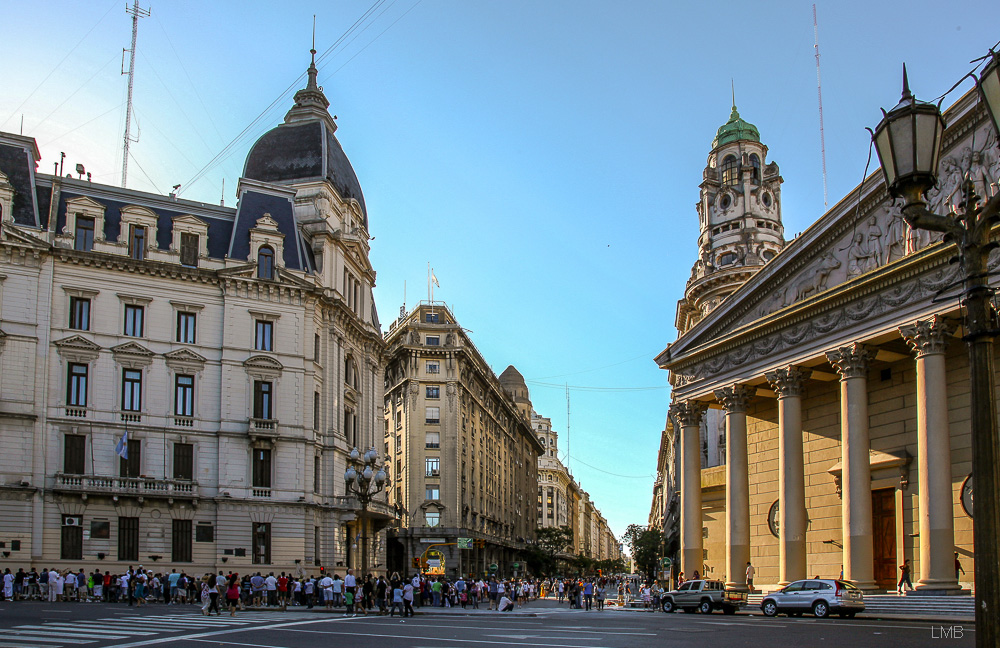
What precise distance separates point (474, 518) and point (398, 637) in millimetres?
67801

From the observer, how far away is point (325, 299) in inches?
2133

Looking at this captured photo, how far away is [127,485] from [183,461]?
3.10m

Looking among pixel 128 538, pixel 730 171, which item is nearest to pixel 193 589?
pixel 128 538

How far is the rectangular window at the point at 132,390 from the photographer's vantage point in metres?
47.5

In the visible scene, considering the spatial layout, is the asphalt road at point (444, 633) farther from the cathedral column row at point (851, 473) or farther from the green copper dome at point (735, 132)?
the green copper dome at point (735, 132)

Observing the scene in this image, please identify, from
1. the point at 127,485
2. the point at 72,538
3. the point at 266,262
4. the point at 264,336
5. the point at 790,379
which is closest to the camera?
the point at 790,379

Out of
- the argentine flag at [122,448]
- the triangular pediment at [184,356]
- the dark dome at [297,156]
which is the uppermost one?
the dark dome at [297,156]

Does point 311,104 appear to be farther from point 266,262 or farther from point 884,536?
point 884,536

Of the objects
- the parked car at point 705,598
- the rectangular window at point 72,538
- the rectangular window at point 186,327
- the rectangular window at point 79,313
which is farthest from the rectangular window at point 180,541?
the parked car at point 705,598

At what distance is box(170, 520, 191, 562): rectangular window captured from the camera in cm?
4697

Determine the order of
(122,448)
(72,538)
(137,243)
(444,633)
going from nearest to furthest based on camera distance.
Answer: (444,633) < (72,538) < (122,448) < (137,243)

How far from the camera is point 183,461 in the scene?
48.2 metres

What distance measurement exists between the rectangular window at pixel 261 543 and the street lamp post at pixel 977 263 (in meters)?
45.4

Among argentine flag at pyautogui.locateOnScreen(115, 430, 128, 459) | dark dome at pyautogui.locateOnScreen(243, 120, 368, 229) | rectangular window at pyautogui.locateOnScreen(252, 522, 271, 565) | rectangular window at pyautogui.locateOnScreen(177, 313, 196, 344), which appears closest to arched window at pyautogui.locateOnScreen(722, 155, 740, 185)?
dark dome at pyautogui.locateOnScreen(243, 120, 368, 229)
